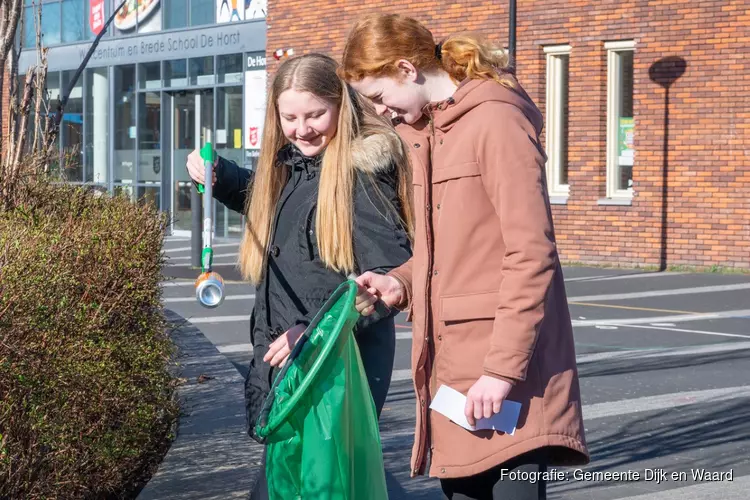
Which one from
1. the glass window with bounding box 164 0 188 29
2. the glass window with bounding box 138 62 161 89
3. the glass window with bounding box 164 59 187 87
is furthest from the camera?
the glass window with bounding box 138 62 161 89

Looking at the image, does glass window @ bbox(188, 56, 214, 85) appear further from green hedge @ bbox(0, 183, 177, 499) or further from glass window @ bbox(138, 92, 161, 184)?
green hedge @ bbox(0, 183, 177, 499)

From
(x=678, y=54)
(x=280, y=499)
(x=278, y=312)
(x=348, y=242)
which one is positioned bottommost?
(x=280, y=499)

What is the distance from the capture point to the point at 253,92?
24031 millimetres

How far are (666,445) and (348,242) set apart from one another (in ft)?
12.0

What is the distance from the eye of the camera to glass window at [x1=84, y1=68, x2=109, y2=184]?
28734mm

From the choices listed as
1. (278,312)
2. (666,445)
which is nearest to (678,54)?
(666,445)

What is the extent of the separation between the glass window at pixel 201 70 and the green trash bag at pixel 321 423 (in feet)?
74.5

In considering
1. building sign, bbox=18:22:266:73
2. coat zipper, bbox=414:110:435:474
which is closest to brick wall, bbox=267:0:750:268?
building sign, bbox=18:22:266:73

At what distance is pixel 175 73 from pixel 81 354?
2289 centimetres

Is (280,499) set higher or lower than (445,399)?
lower

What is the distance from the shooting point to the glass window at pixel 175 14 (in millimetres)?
25797

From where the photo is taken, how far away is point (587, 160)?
60.8ft

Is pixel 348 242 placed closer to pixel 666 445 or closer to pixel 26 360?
pixel 26 360

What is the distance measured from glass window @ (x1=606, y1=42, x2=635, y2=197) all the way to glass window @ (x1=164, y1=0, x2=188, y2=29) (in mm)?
11014
